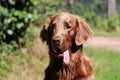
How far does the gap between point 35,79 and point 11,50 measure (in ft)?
6.07

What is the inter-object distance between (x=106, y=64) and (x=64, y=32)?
7.14 m

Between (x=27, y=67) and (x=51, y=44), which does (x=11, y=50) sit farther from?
(x=51, y=44)

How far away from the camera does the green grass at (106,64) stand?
1172 cm

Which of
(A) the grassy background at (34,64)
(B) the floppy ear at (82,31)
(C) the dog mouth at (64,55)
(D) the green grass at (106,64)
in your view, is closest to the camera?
(C) the dog mouth at (64,55)

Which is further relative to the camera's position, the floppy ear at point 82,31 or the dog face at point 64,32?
the floppy ear at point 82,31

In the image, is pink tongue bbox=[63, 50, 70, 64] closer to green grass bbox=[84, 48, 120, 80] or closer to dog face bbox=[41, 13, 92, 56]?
dog face bbox=[41, 13, 92, 56]

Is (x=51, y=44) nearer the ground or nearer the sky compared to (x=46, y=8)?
nearer the sky

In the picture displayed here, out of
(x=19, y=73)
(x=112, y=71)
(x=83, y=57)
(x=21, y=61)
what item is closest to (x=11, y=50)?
(x=21, y=61)

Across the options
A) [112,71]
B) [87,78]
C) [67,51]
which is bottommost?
[112,71]

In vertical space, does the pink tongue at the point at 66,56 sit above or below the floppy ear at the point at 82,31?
below

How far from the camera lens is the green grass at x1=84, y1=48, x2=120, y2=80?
1172cm

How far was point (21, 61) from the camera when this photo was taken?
40.2 ft

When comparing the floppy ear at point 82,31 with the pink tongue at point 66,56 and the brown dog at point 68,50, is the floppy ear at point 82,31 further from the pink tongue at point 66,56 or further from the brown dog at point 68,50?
the pink tongue at point 66,56

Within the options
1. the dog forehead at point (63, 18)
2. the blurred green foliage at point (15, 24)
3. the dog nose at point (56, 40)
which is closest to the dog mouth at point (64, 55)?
the dog nose at point (56, 40)
